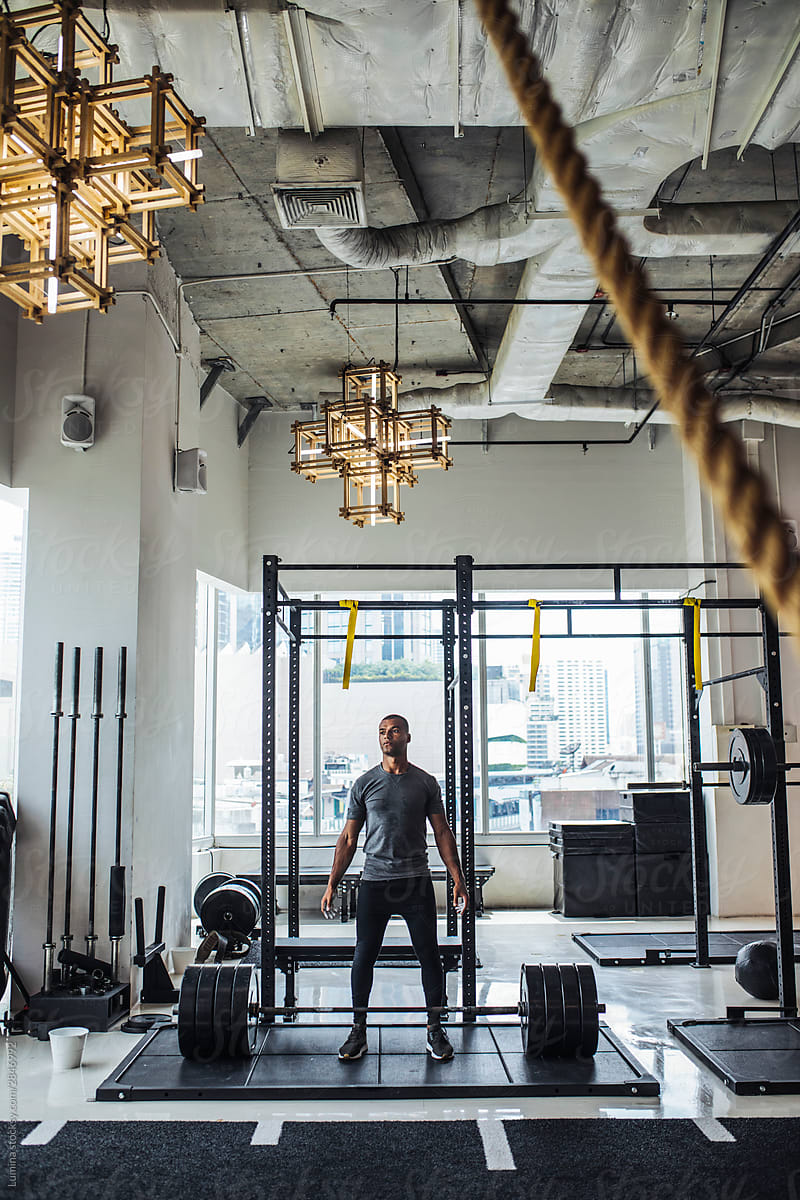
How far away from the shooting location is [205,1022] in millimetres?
4551

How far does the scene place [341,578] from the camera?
966cm

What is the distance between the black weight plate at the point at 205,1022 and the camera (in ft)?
14.9

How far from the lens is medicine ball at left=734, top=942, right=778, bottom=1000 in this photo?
18.7 ft

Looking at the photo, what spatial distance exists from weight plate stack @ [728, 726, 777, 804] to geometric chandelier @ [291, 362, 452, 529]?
2548 millimetres

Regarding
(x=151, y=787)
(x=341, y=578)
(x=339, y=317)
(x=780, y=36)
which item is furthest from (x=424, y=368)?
(x=780, y=36)

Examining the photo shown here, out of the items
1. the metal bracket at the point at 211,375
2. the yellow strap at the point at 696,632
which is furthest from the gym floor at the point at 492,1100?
the metal bracket at the point at 211,375

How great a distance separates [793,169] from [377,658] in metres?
5.93

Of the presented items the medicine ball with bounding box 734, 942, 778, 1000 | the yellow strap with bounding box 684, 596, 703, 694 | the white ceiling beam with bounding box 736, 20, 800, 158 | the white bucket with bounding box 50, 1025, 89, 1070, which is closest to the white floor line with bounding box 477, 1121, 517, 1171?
the white bucket with bounding box 50, 1025, 89, 1070

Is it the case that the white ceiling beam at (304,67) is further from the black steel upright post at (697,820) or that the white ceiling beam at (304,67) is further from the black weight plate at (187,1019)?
the black weight plate at (187,1019)

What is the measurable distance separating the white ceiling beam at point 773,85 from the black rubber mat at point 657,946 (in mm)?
5120

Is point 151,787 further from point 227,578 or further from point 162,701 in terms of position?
point 227,578

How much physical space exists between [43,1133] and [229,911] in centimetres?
313

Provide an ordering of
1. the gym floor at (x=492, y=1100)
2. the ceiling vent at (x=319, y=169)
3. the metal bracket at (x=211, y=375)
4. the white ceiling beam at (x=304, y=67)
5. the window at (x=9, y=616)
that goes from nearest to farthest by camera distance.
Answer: the white ceiling beam at (x=304, y=67)
the gym floor at (x=492, y=1100)
the ceiling vent at (x=319, y=169)
the window at (x=9, y=616)
the metal bracket at (x=211, y=375)

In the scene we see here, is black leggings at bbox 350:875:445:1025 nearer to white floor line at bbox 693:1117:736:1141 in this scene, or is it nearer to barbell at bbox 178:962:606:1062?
barbell at bbox 178:962:606:1062
